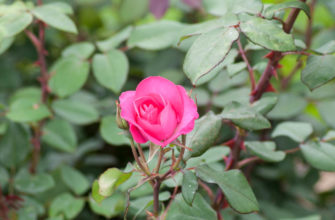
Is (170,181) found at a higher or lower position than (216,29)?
lower

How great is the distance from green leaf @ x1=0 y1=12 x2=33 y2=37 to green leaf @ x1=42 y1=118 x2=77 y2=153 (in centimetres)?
30

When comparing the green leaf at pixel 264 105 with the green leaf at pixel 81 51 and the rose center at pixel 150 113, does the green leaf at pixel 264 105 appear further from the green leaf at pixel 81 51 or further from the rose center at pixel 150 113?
the green leaf at pixel 81 51

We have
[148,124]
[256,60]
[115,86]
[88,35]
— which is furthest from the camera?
[88,35]

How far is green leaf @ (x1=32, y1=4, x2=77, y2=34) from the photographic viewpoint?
0.73 metres

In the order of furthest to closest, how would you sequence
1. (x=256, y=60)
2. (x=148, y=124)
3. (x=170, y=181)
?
(x=256, y=60) → (x=170, y=181) → (x=148, y=124)

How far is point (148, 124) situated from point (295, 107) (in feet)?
2.13

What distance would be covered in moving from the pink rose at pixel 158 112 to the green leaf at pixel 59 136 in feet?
1.60

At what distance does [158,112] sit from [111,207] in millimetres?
425

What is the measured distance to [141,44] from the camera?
0.88m

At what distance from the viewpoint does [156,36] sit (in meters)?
0.87

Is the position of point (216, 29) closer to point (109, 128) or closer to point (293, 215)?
point (109, 128)

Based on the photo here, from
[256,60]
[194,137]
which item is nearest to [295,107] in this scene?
[256,60]

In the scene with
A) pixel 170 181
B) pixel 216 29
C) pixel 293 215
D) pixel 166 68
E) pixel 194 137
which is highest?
pixel 216 29

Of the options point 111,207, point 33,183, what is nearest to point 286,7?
point 111,207
